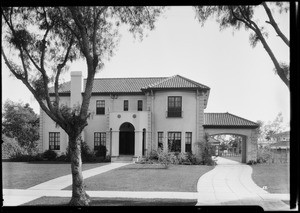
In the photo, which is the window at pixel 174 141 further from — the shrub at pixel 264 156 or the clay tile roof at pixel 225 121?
the shrub at pixel 264 156

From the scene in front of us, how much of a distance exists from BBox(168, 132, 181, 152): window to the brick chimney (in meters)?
A: 6.57

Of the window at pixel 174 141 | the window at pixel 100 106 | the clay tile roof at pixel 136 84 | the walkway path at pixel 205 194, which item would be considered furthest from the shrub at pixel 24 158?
the walkway path at pixel 205 194

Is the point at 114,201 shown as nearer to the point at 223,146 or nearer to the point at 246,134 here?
the point at 246,134

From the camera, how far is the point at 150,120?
20312mm

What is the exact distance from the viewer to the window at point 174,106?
2017cm

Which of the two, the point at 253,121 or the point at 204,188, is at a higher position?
the point at 253,121

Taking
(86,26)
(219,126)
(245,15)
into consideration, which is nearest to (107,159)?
(219,126)

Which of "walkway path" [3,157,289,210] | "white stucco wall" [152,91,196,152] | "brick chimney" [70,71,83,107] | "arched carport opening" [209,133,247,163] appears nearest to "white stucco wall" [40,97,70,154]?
"brick chimney" [70,71,83,107]

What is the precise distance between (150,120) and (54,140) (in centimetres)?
695

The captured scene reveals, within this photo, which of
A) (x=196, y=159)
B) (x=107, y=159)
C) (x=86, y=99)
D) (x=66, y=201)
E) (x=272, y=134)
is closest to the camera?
(x=86, y=99)

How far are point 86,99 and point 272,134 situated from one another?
59.4 ft

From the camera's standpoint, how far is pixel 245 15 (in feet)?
21.2
